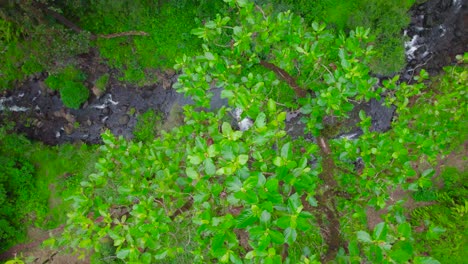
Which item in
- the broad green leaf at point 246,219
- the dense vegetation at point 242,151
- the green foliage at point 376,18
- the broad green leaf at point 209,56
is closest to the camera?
the broad green leaf at point 246,219

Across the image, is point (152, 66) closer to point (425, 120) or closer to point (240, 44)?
point (240, 44)

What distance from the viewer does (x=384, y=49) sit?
6.21 metres

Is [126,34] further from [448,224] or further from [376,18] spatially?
[448,224]

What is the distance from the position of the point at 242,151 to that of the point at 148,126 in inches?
217

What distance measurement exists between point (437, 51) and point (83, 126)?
8.11m

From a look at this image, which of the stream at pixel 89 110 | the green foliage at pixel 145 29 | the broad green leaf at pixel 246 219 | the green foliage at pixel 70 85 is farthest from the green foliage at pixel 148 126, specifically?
the broad green leaf at pixel 246 219

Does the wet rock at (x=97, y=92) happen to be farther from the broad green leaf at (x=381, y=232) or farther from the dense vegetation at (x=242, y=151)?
the broad green leaf at (x=381, y=232)

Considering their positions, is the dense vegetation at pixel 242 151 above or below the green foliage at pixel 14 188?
above

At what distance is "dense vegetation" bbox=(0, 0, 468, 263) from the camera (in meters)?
2.31

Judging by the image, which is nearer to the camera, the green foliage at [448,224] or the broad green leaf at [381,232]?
the broad green leaf at [381,232]

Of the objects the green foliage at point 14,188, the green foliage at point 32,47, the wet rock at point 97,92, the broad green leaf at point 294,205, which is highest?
the broad green leaf at point 294,205

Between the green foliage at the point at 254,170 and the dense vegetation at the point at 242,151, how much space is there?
1cm

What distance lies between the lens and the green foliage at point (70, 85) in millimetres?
7285

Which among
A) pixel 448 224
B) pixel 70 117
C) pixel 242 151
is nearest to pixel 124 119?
pixel 70 117
